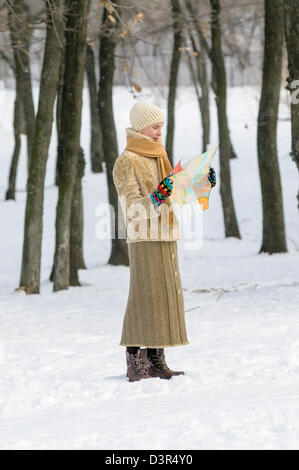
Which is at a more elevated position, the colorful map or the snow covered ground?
the colorful map

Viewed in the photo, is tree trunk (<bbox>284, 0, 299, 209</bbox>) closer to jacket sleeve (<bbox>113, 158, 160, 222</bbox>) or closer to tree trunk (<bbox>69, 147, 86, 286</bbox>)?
jacket sleeve (<bbox>113, 158, 160, 222</bbox>)

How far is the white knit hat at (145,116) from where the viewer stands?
5953mm

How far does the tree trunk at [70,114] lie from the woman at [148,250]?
600 centimetres

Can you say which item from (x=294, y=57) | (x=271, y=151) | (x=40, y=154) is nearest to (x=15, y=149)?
(x=271, y=151)

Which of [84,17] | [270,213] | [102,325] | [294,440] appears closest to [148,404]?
[294,440]

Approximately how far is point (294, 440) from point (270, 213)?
11251 mm

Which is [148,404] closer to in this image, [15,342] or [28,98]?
[15,342]

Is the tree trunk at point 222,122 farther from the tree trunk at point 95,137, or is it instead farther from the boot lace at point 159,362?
the boot lace at point 159,362

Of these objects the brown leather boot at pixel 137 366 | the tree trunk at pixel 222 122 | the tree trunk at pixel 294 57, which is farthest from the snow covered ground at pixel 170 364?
the tree trunk at pixel 222 122

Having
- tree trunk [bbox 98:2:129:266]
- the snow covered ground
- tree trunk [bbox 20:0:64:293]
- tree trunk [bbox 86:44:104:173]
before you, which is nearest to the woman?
the snow covered ground

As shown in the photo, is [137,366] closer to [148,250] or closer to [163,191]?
[148,250]

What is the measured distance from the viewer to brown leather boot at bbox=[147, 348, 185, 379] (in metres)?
6.06

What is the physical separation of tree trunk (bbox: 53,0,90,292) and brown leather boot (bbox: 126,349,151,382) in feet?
20.3
